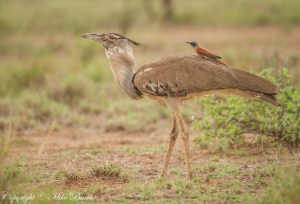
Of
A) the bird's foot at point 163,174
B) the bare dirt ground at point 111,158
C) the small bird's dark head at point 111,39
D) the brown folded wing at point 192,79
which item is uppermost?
the small bird's dark head at point 111,39

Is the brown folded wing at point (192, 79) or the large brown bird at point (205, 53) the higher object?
the large brown bird at point (205, 53)

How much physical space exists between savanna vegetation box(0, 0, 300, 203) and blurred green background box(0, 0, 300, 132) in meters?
0.03

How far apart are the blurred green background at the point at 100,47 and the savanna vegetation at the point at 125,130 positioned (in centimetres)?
3

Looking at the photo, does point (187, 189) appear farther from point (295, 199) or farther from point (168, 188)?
point (295, 199)

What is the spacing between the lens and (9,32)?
14.6 meters

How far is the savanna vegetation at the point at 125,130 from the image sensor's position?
4.57 metres

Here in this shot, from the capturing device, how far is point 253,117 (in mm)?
6176

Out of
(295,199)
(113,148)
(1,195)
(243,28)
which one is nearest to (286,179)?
(295,199)

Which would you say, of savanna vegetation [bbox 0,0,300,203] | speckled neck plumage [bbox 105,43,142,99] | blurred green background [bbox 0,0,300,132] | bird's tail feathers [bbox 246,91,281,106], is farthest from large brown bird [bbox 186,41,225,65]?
blurred green background [bbox 0,0,300,132]

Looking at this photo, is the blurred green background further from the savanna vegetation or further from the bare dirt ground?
the bare dirt ground

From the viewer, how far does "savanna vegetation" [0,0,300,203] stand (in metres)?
4.57

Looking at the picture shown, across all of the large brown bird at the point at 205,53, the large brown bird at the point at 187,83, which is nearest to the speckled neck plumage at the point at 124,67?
the large brown bird at the point at 187,83

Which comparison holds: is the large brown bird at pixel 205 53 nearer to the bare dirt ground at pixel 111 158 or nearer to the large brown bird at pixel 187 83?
the large brown bird at pixel 187 83

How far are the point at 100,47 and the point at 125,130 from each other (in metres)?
4.45
